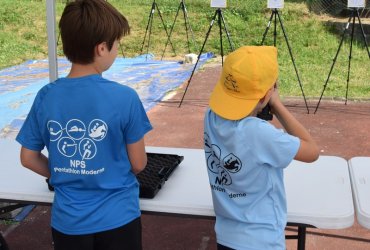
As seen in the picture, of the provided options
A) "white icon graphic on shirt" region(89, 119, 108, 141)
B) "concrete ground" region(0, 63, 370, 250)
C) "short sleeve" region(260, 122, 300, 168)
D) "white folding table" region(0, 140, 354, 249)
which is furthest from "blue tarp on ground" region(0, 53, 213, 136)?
"short sleeve" region(260, 122, 300, 168)

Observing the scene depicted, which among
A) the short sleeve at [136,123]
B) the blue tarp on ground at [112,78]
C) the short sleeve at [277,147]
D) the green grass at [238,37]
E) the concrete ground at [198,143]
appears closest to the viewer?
the short sleeve at [277,147]

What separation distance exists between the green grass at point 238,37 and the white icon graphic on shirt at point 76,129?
19.0ft

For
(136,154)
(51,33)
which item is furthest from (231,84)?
(51,33)

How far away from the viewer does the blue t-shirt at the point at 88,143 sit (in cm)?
149

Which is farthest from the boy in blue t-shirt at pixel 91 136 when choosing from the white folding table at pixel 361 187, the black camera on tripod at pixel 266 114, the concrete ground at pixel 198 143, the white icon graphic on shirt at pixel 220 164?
the concrete ground at pixel 198 143

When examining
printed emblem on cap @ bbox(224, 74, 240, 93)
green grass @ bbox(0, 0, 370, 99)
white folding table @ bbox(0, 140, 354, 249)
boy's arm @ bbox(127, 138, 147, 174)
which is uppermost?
printed emblem on cap @ bbox(224, 74, 240, 93)

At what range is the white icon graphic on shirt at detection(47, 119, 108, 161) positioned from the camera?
149 centimetres

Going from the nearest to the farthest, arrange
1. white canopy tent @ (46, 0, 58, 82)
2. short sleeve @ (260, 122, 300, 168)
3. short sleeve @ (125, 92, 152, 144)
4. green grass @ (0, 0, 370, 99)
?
short sleeve @ (260, 122, 300, 168) < short sleeve @ (125, 92, 152, 144) < white canopy tent @ (46, 0, 58, 82) < green grass @ (0, 0, 370, 99)

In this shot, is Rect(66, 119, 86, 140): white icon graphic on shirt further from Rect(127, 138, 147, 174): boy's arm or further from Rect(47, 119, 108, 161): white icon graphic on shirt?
Rect(127, 138, 147, 174): boy's arm

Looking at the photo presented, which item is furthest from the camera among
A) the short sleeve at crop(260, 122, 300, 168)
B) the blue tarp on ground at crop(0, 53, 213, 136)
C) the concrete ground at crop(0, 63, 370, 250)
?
the blue tarp on ground at crop(0, 53, 213, 136)

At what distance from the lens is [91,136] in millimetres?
1497

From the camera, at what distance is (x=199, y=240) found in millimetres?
2971

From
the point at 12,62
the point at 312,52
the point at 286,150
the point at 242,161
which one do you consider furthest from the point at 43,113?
the point at 312,52

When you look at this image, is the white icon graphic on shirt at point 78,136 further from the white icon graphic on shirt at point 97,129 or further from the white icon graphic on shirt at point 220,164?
the white icon graphic on shirt at point 220,164
